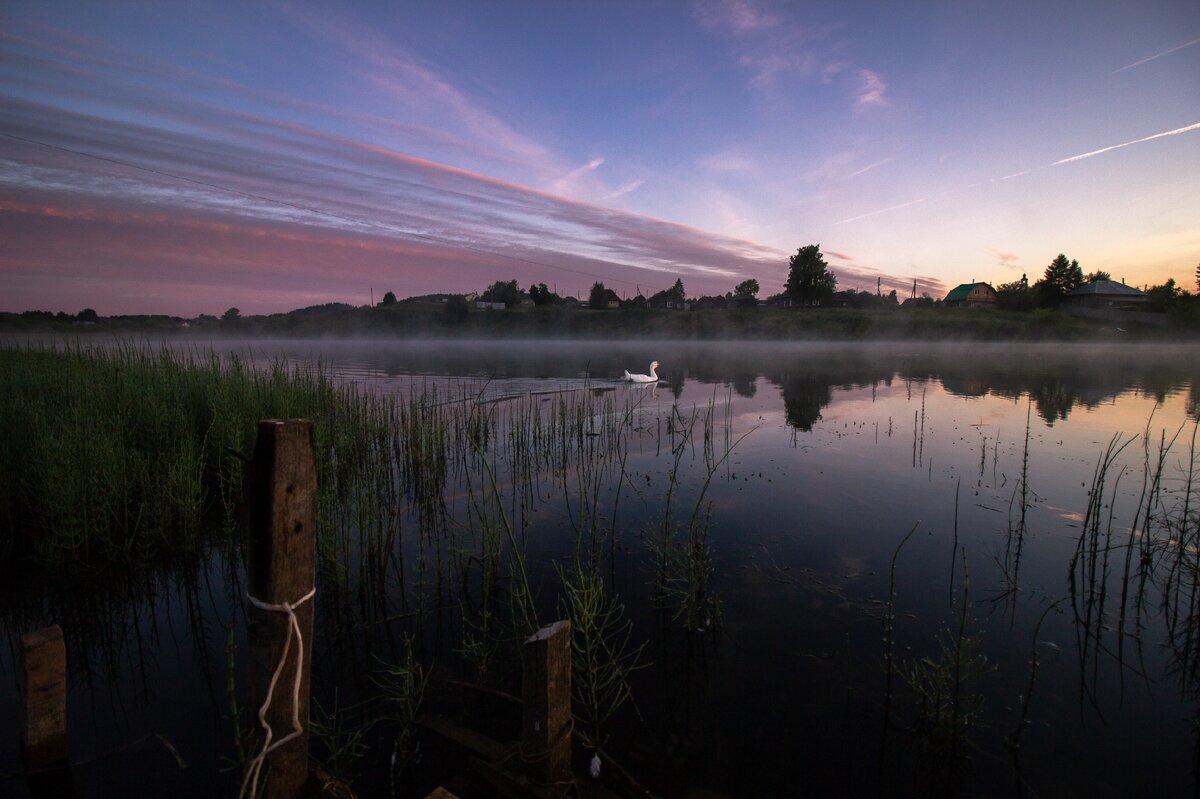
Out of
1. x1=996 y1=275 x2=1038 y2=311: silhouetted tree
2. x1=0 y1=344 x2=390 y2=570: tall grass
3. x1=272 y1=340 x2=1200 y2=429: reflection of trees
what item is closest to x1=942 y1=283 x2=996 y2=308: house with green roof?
x1=996 y1=275 x2=1038 y2=311: silhouetted tree

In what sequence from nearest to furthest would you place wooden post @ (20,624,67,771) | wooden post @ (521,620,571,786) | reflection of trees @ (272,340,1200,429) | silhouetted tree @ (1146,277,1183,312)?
wooden post @ (521,620,571,786), wooden post @ (20,624,67,771), reflection of trees @ (272,340,1200,429), silhouetted tree @ (1146,277,1183,312)

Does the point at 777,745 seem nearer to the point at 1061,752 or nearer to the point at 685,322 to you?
the point at 1061,752

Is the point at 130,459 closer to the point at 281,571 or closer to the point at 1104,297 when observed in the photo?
the point at 281,571

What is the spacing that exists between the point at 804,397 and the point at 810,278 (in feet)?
241

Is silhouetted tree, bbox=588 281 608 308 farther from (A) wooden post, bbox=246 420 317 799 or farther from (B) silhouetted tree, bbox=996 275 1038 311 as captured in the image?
(A) wooden post, bbox=246 420 317 799

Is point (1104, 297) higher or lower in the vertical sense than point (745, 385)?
higher

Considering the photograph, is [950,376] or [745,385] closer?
Answer: [745,385]

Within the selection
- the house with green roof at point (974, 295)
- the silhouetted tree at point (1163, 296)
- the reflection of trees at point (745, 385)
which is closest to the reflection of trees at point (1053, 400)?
the reflection of trees at point (745, 385)

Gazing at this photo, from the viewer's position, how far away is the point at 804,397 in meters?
23.1

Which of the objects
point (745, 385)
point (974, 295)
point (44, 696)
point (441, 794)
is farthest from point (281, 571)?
point (974, 295)

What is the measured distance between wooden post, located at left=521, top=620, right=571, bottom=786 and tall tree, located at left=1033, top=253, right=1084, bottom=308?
99514mm

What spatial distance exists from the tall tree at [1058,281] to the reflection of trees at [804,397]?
229 ft

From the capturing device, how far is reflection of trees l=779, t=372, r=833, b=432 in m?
17.9

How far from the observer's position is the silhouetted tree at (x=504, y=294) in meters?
113
